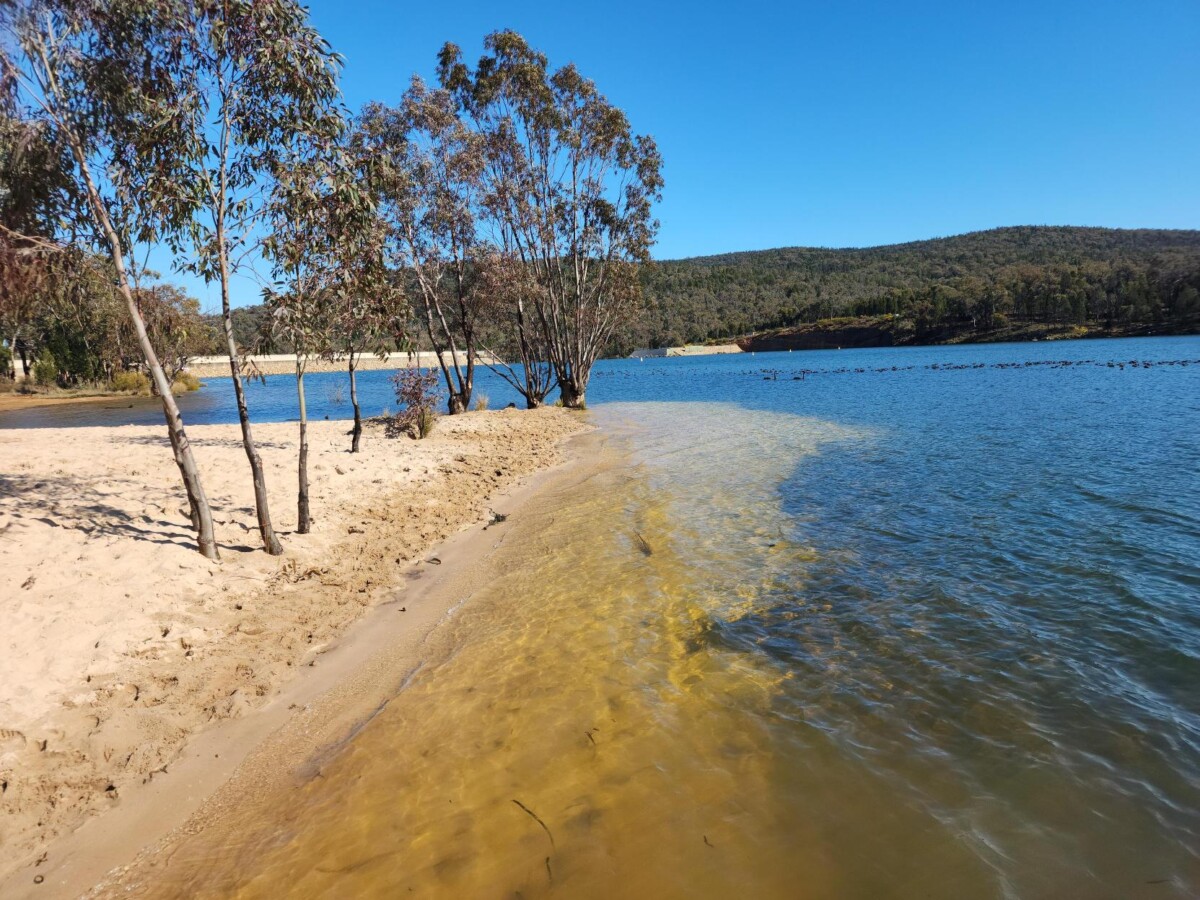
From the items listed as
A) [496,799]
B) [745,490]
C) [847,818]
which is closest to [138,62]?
[496,799]

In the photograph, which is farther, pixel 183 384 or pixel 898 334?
pixel 898 334

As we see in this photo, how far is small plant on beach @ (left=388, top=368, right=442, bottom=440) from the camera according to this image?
839 inches

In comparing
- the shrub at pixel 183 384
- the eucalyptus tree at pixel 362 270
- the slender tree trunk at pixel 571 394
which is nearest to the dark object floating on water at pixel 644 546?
the eucalyptus tree at pixel 362 270

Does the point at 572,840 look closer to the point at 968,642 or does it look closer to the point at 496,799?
the point at 496,799

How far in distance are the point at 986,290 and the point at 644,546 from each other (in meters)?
141

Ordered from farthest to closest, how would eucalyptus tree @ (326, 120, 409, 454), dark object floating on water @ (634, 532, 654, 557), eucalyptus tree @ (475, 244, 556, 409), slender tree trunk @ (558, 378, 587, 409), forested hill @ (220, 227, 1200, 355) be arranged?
forested hill @ (220, 227, 1200, 355) < slender tree trunk @ (558, 378, 587, 409) < eucalyptus tree @ (475, 244, 556, 409) < dark object floating on water @ (634, 532, 654, 557) < eucalyptus tree @ (326, 120, 409, 454)

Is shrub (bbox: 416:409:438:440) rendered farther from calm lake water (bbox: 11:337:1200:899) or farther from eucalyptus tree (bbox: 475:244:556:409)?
calm lake water (bbox: 11:337:1200:899)

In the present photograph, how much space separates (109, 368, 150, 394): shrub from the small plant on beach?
1709 inches

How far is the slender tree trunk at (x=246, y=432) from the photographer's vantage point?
8320mm

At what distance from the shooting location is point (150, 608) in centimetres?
715

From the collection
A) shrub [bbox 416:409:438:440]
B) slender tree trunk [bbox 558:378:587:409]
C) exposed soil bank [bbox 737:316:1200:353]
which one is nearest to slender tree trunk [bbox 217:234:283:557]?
shrub [bbox 416:409:438:440]

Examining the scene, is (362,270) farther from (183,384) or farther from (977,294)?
(977,294)

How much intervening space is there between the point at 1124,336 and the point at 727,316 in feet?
315

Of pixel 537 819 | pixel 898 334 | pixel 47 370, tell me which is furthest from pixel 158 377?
pixel 898 334
